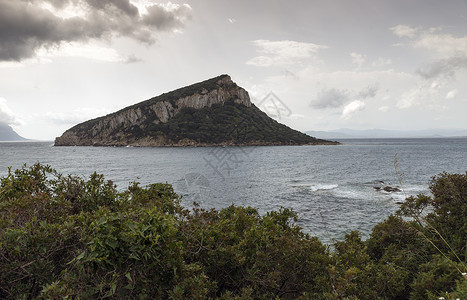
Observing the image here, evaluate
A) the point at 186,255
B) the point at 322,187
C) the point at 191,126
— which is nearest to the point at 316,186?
the point at 322,187

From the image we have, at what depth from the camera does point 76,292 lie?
3.85 meters

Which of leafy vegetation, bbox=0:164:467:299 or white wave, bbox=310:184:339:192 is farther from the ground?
leafy vegetation, bbox=0:164:467:299

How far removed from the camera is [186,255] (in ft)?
20.5

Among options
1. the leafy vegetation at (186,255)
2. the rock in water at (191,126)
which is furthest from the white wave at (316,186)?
the rock in water at (191,126)

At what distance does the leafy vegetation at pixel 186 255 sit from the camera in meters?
4.25

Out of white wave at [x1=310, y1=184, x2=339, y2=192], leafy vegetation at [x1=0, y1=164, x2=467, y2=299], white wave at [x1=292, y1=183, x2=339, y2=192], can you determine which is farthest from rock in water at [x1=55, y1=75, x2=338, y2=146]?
leafy vegetation at [x1=0, y1=164, x2=467, y2=299]

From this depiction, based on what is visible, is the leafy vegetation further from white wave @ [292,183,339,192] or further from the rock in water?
the rock in water

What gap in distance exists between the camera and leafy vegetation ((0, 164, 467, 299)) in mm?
4254

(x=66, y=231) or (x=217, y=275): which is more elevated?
(x=66, y=231)

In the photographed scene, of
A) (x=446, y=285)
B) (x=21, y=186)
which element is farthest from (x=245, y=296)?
(x=21, y=186)

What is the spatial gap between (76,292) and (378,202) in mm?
34444

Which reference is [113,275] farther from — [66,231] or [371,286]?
[371,286]

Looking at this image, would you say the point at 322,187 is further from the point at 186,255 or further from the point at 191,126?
the point at 191,126

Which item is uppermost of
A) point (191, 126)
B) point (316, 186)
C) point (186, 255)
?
point (191, 126)
